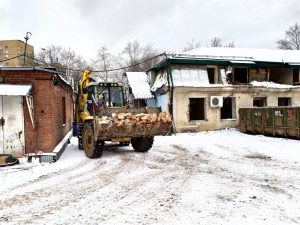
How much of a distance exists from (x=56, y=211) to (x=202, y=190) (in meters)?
2.99

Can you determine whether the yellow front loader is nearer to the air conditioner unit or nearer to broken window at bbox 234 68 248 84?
the air conditioner unit

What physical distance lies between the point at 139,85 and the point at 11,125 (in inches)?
605

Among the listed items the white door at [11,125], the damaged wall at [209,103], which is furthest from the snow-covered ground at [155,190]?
the damaged wall at [209,103]

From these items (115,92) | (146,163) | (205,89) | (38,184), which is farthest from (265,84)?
(38,184)

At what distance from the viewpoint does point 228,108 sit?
921 inches

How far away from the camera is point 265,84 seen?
2258 cm

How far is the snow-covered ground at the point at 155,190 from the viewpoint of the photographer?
4.86 meters

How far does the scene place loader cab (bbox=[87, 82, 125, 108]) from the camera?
11594 mm

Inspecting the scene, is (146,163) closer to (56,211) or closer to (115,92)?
(115,92)

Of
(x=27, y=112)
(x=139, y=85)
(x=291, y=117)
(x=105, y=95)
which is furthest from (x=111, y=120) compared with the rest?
(x=139, y=85)

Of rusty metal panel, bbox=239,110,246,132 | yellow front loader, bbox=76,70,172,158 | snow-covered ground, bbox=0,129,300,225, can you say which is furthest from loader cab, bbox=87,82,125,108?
rusty metal panel, bbox=239,110,246,132

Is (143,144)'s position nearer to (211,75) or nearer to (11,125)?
(11,125)

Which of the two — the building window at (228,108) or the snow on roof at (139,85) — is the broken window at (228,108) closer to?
the building window at (228,108)

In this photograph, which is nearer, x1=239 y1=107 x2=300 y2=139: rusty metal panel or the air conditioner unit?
x1=239 y1=107 x2=300 y2=139: rusty metal panel
